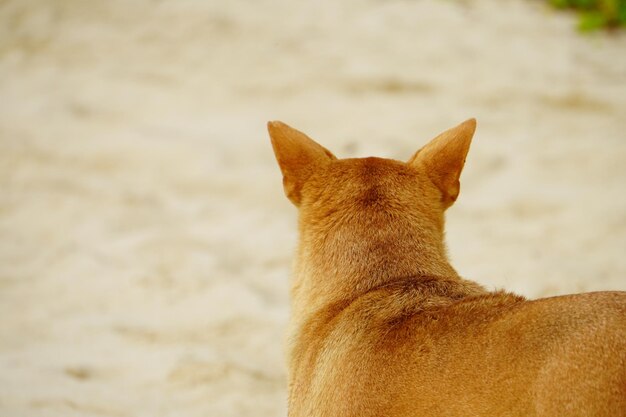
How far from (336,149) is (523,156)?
1276mm

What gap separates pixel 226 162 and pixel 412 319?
3.42m

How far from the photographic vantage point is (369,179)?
10.0ft

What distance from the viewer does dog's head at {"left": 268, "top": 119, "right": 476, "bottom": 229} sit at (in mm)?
3006

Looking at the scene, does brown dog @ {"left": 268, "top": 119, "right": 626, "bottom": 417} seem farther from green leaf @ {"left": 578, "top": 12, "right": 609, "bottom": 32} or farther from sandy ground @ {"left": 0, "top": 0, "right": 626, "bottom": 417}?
green leaf @ {"left": 578, "top": 12, "right": 609, "bottom": 32}

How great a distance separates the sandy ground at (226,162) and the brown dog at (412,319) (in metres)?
1.06

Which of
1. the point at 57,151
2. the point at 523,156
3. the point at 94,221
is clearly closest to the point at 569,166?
the point at 523,156

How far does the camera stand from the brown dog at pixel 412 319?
2.19 metres

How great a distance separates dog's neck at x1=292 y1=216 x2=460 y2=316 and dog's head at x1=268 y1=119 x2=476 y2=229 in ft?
0.24

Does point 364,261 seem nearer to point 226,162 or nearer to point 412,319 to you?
point 412,319

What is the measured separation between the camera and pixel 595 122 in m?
5.86

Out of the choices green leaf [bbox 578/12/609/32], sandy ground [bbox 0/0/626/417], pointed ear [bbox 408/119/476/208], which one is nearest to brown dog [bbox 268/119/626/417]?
pointed ear [bbox 408/119/476/208]

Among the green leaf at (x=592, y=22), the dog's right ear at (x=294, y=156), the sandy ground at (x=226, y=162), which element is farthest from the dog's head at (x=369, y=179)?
the green leaf at (x=592, y=22)

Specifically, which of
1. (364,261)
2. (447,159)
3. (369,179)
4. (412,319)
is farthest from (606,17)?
(412,319)

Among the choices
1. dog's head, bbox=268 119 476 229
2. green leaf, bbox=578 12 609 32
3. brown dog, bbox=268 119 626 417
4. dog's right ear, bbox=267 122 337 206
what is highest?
green leaf, bbox=578 12 609 32
